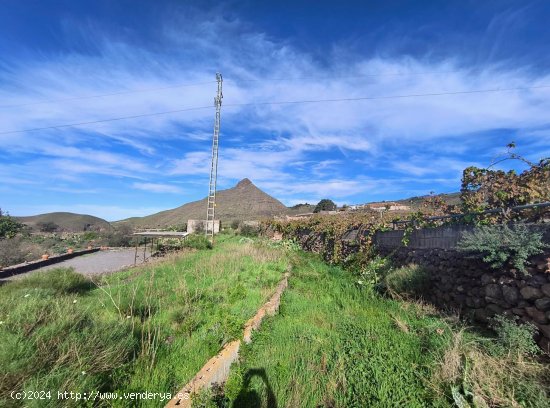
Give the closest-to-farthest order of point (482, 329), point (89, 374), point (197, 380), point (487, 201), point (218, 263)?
point (89, 374)
point (197, 380)
point (482, 329)
point (487, 201)
point (218, 263)

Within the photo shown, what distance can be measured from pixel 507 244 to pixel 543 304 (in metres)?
0.98

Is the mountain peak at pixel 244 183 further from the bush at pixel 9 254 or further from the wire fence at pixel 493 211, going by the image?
the wire fence at pixel 493 211

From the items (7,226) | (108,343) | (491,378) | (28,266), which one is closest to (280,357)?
(108,343)

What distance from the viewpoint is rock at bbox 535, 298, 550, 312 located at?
13.2ft

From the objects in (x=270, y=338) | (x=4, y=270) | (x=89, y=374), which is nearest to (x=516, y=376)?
(x=270, y=338)

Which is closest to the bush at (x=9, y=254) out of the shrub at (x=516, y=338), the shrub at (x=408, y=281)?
the shrub at (x=408, y=281)

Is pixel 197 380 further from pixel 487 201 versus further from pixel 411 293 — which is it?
pixel 487 201

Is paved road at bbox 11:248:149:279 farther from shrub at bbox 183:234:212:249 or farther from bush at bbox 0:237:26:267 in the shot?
shrub at bbox 183:234:212:249

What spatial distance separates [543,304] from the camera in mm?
4062

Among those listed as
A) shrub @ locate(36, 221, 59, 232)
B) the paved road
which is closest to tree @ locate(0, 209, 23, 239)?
the paved road

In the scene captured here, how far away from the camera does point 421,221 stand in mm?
7945

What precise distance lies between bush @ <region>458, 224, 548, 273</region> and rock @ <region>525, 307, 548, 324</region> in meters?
0.52

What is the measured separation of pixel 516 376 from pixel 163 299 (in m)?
5.93

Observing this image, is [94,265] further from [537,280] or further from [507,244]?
[537,280]
